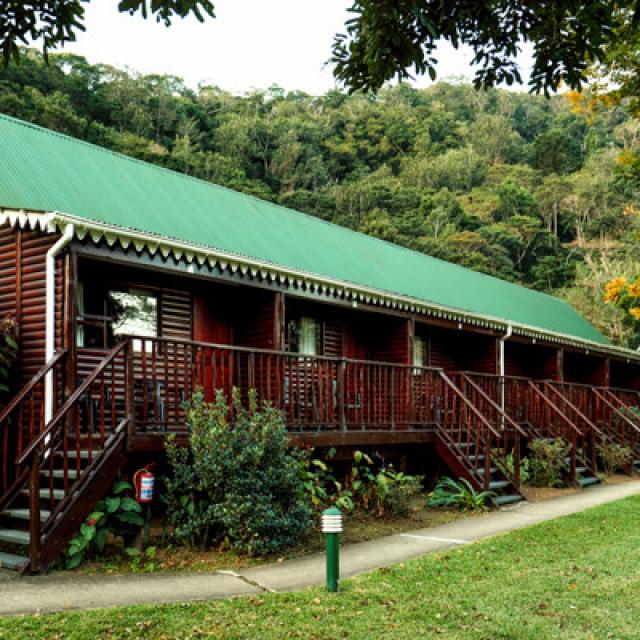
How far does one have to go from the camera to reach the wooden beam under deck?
9195mm

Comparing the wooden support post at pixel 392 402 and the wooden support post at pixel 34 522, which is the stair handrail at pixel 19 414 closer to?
the wooden support post at pixel 34 522

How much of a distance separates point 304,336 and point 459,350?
253 inches

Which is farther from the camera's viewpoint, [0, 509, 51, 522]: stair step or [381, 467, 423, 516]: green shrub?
[381, 467, 423, 516]: green shrub

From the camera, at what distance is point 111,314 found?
1197cm

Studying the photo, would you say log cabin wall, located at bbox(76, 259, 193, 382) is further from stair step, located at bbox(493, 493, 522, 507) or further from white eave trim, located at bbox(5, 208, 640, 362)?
stair step, located at bbox(493, 493, 522, 507)

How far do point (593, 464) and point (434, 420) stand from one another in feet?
18.0

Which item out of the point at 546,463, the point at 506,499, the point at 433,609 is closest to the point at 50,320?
the point at 433,609

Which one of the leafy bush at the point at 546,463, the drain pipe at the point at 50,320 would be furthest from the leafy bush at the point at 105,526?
the leafy bush at the point at 546,463

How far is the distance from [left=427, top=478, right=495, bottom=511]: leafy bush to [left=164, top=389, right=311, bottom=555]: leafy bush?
403 cm

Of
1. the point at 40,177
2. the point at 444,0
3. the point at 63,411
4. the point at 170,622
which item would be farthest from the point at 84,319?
the point at 444,0

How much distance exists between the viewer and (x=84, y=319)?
1146 centimetres

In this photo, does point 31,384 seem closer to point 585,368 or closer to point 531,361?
point 531,361

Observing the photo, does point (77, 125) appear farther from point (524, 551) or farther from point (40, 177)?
point (524, 551)

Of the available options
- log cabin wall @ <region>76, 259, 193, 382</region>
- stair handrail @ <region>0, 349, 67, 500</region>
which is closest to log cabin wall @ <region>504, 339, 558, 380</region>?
log cabin wall @ <region>76, 259, 193, 382</region>
